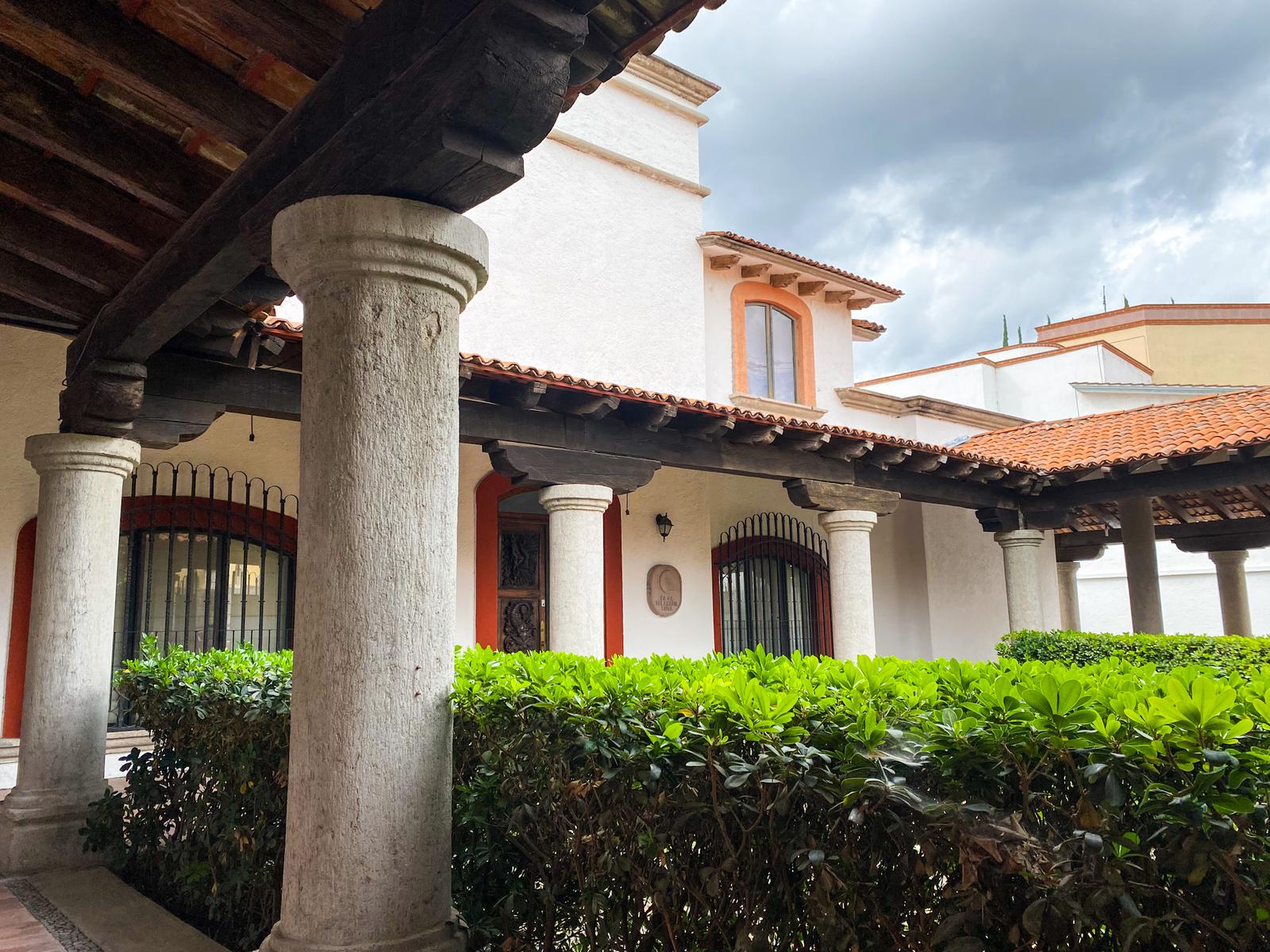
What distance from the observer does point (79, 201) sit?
4.12m

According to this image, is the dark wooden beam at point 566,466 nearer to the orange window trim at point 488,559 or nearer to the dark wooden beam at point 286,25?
the orange window trim at point 488,559

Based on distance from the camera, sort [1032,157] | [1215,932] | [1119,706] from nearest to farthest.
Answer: [1215,932]
[1119,706]
[1032,157]

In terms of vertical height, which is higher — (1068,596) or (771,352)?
(771,352)

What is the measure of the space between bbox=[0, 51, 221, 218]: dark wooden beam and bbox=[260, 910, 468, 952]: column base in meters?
2.90

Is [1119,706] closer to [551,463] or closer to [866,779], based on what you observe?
[866,779]

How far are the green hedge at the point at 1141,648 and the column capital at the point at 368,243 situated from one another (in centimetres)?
687

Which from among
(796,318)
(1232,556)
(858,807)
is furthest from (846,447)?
(1232,556)

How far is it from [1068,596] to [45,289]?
1672cm

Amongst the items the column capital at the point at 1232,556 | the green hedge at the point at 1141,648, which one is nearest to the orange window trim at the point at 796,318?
the green hedge at the point at 1141,648

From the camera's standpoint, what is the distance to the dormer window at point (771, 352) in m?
13.8

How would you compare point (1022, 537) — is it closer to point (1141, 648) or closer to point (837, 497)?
point (1141, 648)

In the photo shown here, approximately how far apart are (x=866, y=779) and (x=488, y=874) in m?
1.54

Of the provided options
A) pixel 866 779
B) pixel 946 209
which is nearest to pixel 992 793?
pixel 866 779

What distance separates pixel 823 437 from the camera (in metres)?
8.77
